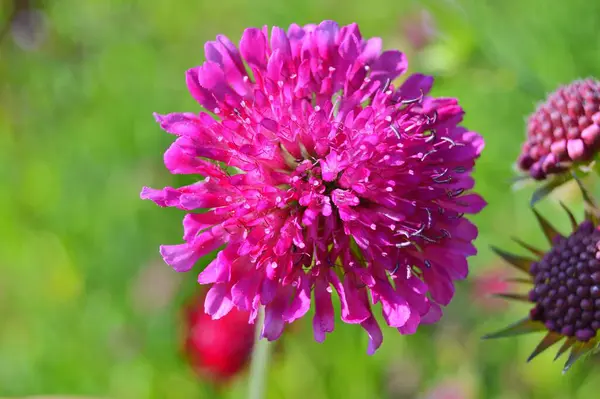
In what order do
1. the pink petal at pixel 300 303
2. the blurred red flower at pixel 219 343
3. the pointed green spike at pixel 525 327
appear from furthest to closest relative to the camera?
1. the blurred red flower at pixel 219 343
2. the pointed green spike at pixel 525 327
3. the pink petal at pixel 300 303

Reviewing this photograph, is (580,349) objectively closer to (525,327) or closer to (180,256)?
(525,327)

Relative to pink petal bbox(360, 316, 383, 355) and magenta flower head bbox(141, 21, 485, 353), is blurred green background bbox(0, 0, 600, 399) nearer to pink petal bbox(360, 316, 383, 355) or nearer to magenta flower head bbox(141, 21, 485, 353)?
magenta flower head bbox(141, 21, 485, 353)

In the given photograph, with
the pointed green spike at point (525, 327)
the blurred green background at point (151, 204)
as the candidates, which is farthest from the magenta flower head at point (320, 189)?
the blurred green background at point (151, 204)

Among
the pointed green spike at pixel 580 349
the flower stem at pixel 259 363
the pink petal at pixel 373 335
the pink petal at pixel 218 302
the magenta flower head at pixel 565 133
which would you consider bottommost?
the flower stem at pixel 259 363

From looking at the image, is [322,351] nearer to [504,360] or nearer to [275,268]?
[504,360]

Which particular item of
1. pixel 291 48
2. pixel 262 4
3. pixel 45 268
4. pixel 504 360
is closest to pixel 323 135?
pixel 291 48

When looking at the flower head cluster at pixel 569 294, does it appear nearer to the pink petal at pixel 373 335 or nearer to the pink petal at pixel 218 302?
the pink petal at pixel 373 335
